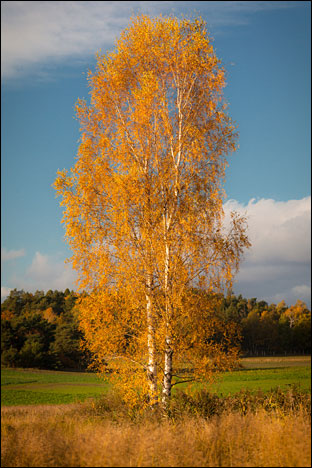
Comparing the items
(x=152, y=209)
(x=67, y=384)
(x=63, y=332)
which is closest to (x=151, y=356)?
(x=152, y=209)

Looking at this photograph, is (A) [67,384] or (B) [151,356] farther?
(A) [67,384]

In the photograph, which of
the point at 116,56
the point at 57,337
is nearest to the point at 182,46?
the point at 116,56

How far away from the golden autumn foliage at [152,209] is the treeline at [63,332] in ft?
79.2

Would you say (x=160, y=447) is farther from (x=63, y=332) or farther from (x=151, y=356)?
(x=63, y=332)

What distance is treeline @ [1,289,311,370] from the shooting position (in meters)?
53.7

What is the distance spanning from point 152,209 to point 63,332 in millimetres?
48155

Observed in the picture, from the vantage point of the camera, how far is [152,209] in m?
12.3

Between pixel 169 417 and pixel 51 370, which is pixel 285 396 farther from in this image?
pixel 51 370

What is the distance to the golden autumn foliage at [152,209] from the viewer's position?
1138cm

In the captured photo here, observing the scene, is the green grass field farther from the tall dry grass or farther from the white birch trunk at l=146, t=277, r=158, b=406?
the tall dry grass

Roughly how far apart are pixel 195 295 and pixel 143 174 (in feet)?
13.1

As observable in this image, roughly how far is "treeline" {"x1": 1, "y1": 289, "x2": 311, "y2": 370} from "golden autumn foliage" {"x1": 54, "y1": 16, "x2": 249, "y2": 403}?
24.1 metres

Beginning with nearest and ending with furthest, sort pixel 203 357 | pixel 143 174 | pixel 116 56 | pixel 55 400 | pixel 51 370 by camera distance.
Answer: pixel 203 357 < pixel 143 174 < pixel 116 56 < pixel 55 400 < pixel 51 370

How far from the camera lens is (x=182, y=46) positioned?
43.0ft
